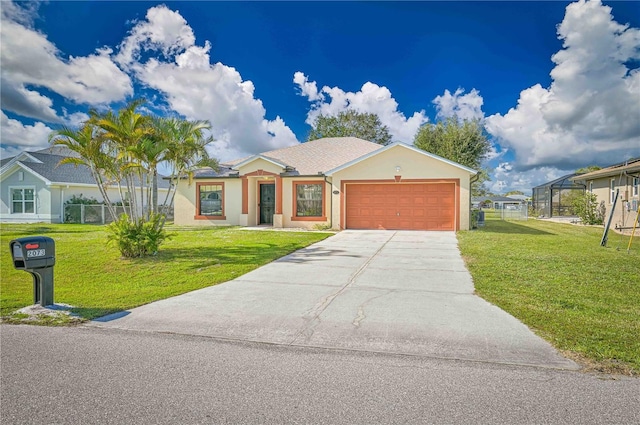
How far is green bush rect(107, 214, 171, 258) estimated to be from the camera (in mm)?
9477

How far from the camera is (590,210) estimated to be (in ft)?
72.2

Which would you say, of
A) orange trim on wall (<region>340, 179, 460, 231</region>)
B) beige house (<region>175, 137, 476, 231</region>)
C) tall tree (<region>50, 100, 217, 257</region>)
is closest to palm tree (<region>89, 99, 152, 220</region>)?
tall tree (<region>50, 100, 217, 257</region>)

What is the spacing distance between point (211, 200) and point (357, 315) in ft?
57.2

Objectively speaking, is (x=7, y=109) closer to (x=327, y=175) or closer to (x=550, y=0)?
(x=327, y=175)

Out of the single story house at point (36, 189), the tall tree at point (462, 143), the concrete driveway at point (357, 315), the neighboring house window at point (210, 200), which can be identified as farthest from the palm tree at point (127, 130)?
the tall tree at point (462, 143)

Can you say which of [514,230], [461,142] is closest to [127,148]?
[514,230]

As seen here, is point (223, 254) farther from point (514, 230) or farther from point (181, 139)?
point (514, 230)

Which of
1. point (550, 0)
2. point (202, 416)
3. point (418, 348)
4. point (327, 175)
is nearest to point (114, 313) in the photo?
point (202, 416)

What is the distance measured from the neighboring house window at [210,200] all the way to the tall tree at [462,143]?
19.5m

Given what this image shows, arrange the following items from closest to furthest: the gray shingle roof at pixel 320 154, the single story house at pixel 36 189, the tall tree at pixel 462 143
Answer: the gray shingle roof at pixel 320 154, the single story house at pixel 36 189, the tall tree at pixel 462 143

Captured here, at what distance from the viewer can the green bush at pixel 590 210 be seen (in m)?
21.6

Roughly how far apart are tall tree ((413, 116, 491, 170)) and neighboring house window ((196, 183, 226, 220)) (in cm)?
1952

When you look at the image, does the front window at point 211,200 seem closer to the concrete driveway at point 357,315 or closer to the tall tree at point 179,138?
the tall tree at point 179,138

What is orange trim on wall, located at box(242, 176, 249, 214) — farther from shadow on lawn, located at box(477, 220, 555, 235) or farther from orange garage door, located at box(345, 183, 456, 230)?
shadow on lawn, located at box(477, 220, 555, 235)
